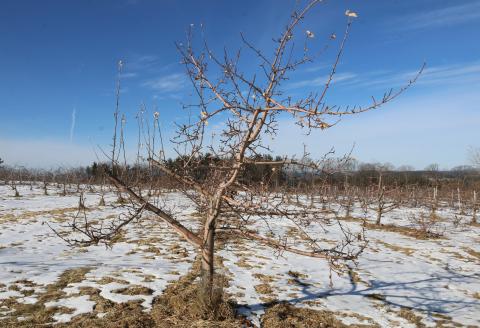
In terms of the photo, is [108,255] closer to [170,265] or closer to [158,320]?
[170,265]

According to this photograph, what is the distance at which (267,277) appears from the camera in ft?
22.5

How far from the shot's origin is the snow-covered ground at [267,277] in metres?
5.29

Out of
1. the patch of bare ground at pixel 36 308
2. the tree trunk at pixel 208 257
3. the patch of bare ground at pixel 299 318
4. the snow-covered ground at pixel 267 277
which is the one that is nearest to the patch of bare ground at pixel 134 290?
the snow-covered ground at pixel 267 277

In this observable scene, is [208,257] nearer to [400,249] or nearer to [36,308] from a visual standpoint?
[36,308]

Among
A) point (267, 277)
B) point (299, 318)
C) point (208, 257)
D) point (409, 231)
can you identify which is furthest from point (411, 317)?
point (409, 231)

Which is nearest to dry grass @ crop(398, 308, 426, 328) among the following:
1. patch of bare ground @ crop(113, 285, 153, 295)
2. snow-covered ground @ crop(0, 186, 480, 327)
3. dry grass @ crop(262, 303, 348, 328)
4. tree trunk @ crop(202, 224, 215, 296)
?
snow-covered ground @ crop(0, 186, 480, 327)

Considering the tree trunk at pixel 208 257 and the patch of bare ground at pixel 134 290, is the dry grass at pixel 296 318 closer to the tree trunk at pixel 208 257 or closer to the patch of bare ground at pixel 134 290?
the tree trunk at pixel 208 257

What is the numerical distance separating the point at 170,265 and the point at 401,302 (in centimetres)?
446

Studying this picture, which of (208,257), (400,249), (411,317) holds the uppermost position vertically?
(208,257)

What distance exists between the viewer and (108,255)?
8.34m

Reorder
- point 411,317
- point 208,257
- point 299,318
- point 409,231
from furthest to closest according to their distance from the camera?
point 409,231, point 411,317, point 299,318, point 208,257

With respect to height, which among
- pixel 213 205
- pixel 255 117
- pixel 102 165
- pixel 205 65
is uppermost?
pixel 205 65

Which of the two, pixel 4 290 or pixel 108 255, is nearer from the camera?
pixel 4 290

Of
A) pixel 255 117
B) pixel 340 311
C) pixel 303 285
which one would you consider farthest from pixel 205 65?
pixel 303 285
